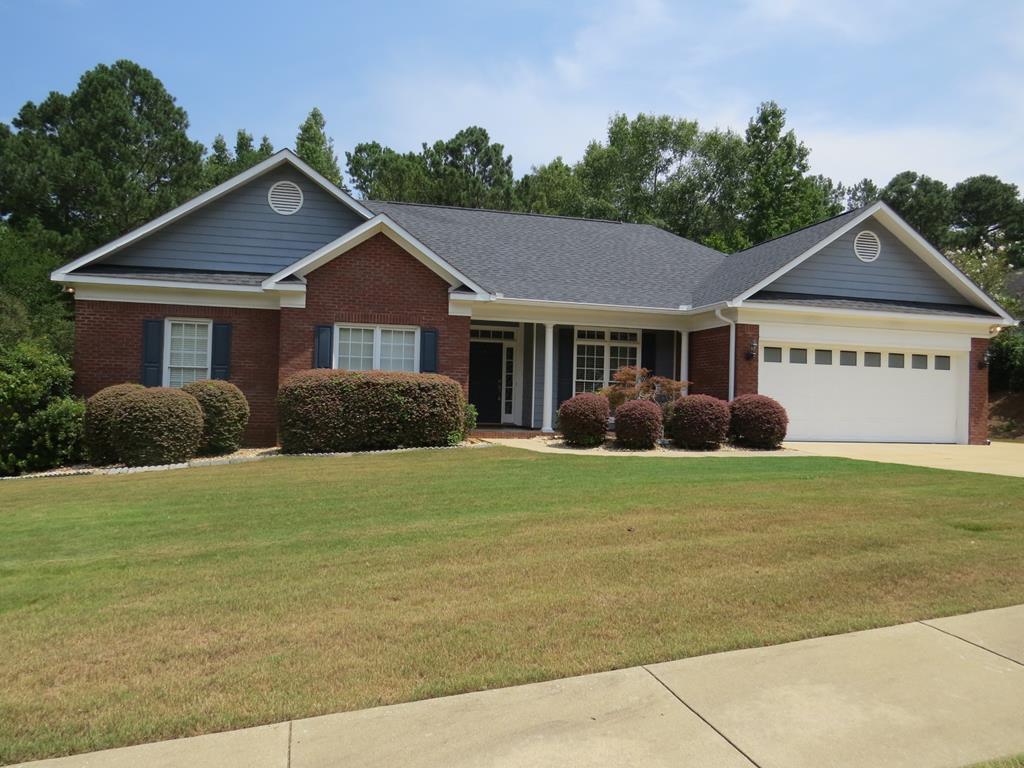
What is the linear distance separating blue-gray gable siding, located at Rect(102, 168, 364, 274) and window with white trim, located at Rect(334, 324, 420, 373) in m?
2.50

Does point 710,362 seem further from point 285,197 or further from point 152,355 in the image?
point 152,355

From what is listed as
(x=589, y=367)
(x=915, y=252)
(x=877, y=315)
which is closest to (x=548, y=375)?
(x=589, y=367)

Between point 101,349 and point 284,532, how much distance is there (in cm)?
1103

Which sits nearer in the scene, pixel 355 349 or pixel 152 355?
pixel 152 355

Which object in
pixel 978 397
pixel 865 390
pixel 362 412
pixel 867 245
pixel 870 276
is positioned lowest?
pixel 362 412

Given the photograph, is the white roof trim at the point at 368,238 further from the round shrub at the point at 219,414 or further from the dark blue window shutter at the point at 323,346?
the round shrub at the point at 219,414

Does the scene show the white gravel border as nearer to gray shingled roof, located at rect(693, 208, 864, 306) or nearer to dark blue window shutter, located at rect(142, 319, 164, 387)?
dark blue window shutter, located at rect(142, 319, 164, 387)

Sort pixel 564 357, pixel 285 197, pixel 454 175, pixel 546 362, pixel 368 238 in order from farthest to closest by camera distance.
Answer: pixel 454 175, pixel 564 357, pixel 546 362, pixel 285 197, pixel 368 238

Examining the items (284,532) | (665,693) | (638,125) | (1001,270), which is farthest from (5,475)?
(638,125)

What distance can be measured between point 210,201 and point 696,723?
1614cm

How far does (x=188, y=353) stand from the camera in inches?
629

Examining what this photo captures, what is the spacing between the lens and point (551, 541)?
255 inches

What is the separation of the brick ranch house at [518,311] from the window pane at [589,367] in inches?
2.1

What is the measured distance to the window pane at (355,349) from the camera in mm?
15906
